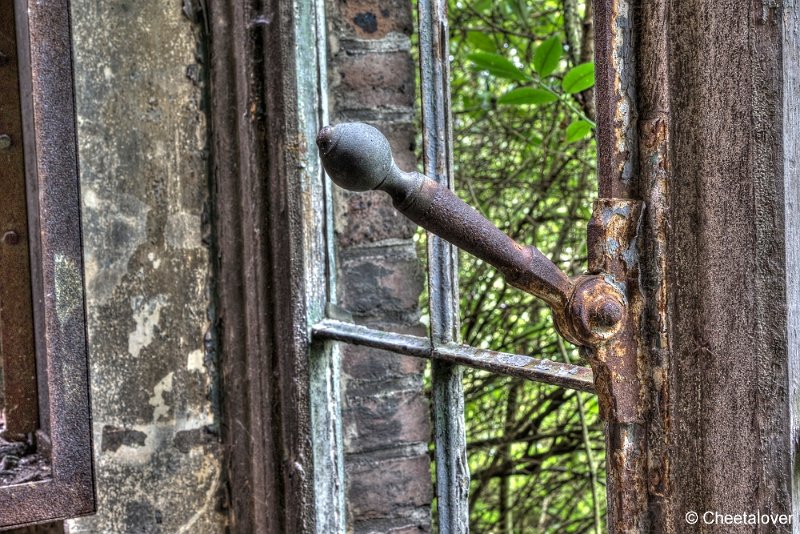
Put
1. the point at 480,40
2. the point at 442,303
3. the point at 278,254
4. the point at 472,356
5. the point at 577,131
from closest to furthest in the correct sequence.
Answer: the point at 472,356
the point at 442,303
the point at 278,254
the point at 577,131
the point at 480,40

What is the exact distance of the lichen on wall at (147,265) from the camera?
1.33 meters

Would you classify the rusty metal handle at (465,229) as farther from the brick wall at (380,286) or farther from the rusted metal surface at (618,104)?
the brick wall at (380,286)

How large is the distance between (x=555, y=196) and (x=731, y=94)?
2159 mm

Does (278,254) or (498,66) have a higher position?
(498,66)

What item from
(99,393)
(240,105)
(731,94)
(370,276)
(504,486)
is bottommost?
(504,486)

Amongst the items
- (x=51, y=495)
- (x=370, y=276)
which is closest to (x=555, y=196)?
(x=370, y=276)

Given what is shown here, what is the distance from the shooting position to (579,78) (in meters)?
1.47

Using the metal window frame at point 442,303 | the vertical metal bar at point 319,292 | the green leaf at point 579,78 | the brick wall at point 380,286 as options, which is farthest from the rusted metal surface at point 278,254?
the green leaf at point 579,78

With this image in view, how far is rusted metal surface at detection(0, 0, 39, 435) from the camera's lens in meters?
1.30

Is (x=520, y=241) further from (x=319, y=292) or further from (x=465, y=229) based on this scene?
(x=465, y=229)

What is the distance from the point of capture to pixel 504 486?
2.91 meters

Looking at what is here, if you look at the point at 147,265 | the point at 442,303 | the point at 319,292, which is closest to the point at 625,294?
the point at 442,303

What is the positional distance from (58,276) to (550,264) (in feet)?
2.64

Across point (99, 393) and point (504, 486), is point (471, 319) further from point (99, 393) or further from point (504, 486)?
point (99, 393)
